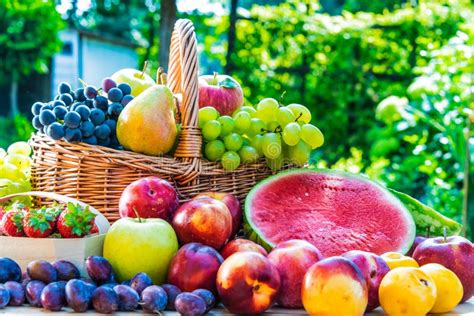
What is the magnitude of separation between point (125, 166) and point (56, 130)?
0.24 metres

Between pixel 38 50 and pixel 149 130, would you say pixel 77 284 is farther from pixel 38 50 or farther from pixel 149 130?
pixel 38 50

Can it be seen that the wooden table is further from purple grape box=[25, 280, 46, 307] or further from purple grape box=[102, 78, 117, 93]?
purple grape box=[102, 78, 117, 93]

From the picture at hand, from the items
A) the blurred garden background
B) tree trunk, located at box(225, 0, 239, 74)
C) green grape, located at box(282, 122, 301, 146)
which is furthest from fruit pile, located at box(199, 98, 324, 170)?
tree trunk, located at box(225, 0, 239, 74)

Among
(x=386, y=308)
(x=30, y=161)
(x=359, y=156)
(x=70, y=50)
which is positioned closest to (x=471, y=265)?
(x=386, y=308)

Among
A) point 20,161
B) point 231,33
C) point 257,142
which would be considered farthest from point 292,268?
point 231,33

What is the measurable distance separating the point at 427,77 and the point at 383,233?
12.4ft

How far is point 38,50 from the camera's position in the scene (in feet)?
30.9

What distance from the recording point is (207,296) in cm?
148

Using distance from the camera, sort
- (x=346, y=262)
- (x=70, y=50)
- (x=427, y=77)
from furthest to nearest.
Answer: (x=70, y=50), (x=427, y=77), (x=346, y=262)

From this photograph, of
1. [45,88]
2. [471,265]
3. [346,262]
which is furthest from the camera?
[45,88]

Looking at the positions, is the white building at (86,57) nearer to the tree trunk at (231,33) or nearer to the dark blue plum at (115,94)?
the tree trunk at (231,33)

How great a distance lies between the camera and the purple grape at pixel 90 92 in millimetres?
2137

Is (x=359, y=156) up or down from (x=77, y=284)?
down

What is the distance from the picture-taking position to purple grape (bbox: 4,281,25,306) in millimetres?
1504
